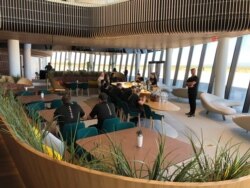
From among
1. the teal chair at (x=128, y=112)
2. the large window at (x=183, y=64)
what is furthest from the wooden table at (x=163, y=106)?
the large window at (x=183, y=64)

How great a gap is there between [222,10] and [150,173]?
5136 millimetres

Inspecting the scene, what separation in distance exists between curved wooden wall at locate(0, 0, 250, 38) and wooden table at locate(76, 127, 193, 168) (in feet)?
12.5

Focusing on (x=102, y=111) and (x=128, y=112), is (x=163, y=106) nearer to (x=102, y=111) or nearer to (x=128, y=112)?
(x=128, y=112)

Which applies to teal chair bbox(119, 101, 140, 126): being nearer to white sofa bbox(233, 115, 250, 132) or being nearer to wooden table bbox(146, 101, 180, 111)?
wooden table bbox(146, 101, 180, 111)

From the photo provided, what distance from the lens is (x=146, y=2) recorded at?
7.11 m

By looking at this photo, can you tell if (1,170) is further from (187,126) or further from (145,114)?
(187,126)

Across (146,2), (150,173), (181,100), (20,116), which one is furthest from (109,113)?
(181,100)

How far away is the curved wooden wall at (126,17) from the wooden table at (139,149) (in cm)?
381

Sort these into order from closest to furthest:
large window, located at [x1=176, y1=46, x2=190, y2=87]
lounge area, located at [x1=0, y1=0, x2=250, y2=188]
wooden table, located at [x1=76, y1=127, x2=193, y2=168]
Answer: lounge area, located at [x1=0, y1=0, x2=250, y2=188] < wooden table, located at [x1=76, y1=127, x2=193, y2=168] < large window, located at [x1=176, y1=46, x2=190, y2=87]

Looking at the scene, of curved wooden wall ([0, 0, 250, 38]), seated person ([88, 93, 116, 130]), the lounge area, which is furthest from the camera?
curved wooden wall ([0, 0, 250, 38])

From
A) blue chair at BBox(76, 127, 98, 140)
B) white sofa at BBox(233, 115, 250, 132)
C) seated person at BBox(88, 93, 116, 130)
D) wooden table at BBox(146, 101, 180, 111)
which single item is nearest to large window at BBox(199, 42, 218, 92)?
white sofa at BBox(233, 115, 250, 132)

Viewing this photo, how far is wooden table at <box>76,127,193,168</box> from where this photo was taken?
2.60 metres

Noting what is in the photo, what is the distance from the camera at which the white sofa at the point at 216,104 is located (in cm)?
761

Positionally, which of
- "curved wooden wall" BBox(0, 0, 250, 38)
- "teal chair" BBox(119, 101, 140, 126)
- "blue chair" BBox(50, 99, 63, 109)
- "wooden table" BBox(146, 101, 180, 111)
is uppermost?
"curved wooden wall" BBox(0, 0, 250, 38)
